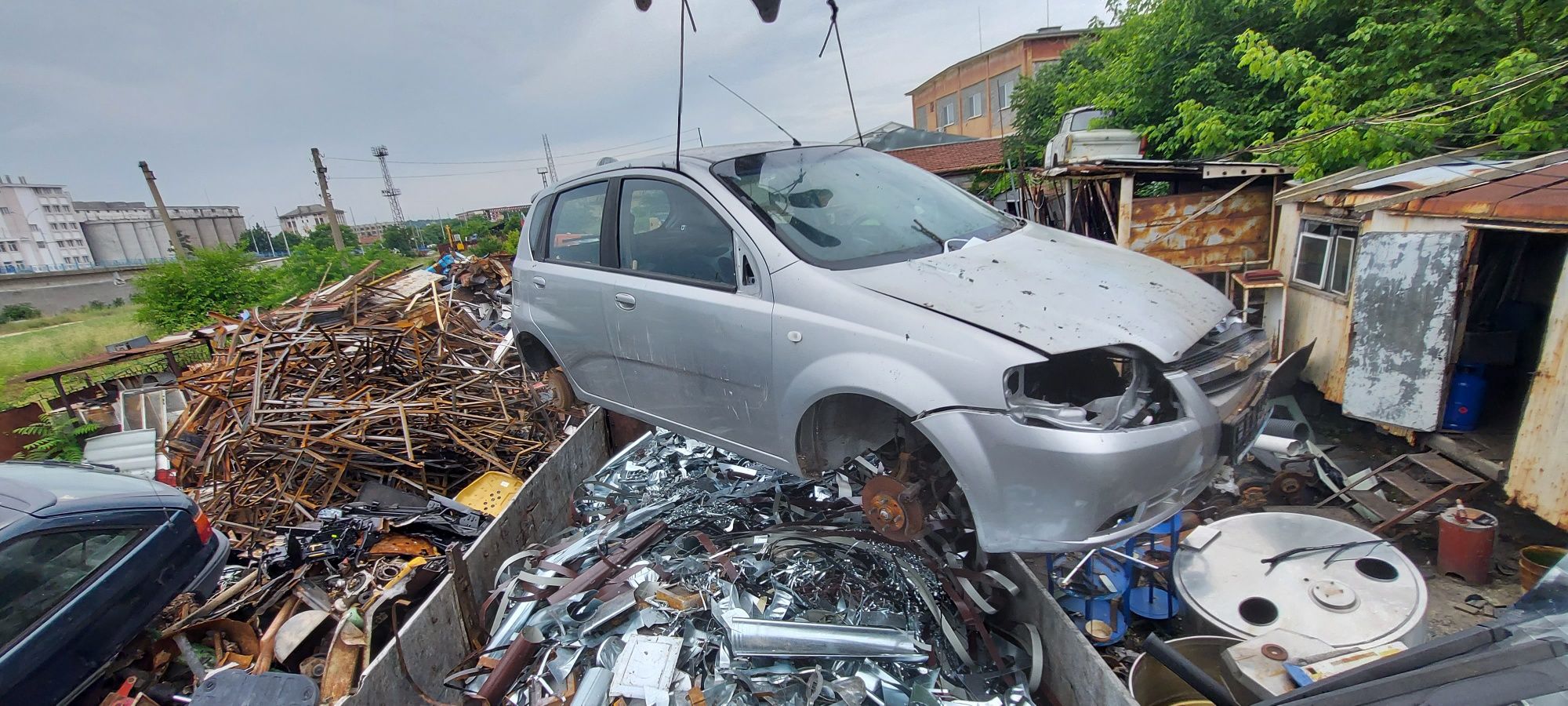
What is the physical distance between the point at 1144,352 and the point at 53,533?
4892 millimetres

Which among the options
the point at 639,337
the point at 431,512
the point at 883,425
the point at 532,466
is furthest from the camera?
Result: the point at 532,466

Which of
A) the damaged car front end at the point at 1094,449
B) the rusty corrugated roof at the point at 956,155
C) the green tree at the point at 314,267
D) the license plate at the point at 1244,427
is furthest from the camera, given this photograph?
the rusty corrugated roof at the point at 956,155

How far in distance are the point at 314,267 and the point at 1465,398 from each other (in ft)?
66.2

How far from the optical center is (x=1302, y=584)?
3.12m

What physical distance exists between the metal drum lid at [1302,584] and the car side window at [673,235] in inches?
110

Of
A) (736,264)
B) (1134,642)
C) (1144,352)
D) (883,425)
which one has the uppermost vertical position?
(736,264)

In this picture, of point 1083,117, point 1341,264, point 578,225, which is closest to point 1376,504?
point 1341,264

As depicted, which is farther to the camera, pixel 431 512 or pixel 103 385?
pixel 103 385

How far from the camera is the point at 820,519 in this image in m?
3.56

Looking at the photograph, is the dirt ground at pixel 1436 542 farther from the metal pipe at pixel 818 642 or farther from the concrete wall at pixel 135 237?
the concrete wall at pixel 135 237

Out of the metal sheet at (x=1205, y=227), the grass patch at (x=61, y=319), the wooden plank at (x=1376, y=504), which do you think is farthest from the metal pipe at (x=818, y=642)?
the grass patch at (x=61, y=319)

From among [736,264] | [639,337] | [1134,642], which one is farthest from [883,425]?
[1134,642]

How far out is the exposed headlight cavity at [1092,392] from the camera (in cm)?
215

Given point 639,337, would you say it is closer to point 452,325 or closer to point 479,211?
point 452,325
